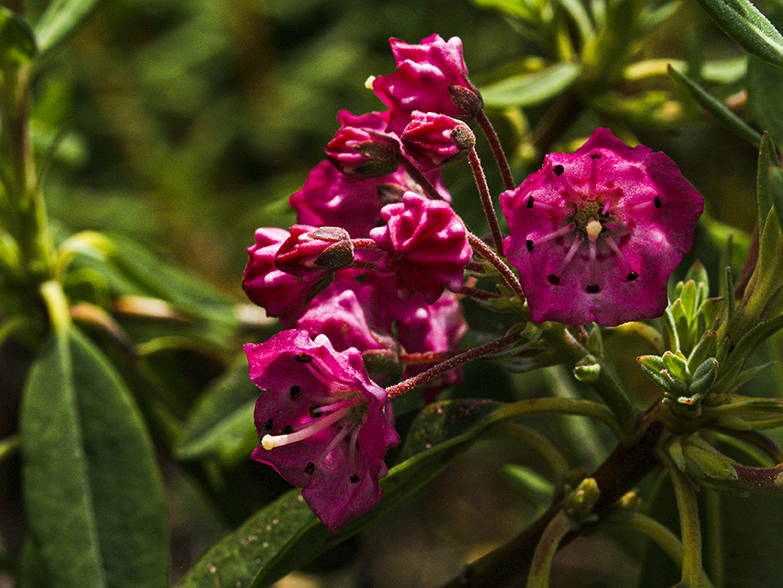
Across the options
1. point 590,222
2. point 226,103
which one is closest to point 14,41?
point 590,222

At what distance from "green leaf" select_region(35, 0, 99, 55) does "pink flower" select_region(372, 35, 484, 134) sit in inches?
37.1

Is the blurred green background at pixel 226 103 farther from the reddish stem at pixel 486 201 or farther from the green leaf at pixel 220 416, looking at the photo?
the reddish stem at pixel 486 201

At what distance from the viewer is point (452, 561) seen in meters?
2.81

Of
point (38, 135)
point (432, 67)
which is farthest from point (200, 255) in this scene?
point (432, 67)

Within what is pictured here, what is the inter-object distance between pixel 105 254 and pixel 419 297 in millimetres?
1072

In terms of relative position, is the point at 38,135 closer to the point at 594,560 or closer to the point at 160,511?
the point at 160,511

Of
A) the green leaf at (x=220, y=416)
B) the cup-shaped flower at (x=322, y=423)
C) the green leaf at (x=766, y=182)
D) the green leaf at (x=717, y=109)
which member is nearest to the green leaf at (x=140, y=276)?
the green leaf at (x=220, y=416)

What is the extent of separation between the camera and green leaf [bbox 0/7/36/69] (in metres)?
1.56

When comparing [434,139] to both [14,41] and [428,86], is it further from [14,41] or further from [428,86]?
[14,41]

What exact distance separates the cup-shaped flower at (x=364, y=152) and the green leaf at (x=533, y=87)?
23.1 inches

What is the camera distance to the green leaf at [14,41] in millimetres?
1560

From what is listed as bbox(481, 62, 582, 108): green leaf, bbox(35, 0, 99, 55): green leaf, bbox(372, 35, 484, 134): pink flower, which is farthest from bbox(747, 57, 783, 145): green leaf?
bbox(35, 0, 99, 55): green leaf

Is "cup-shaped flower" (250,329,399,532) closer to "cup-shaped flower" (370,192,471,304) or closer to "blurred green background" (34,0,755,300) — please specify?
"cup-shaped flower" (370,192,471,304)

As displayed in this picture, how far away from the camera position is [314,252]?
1021 mm
